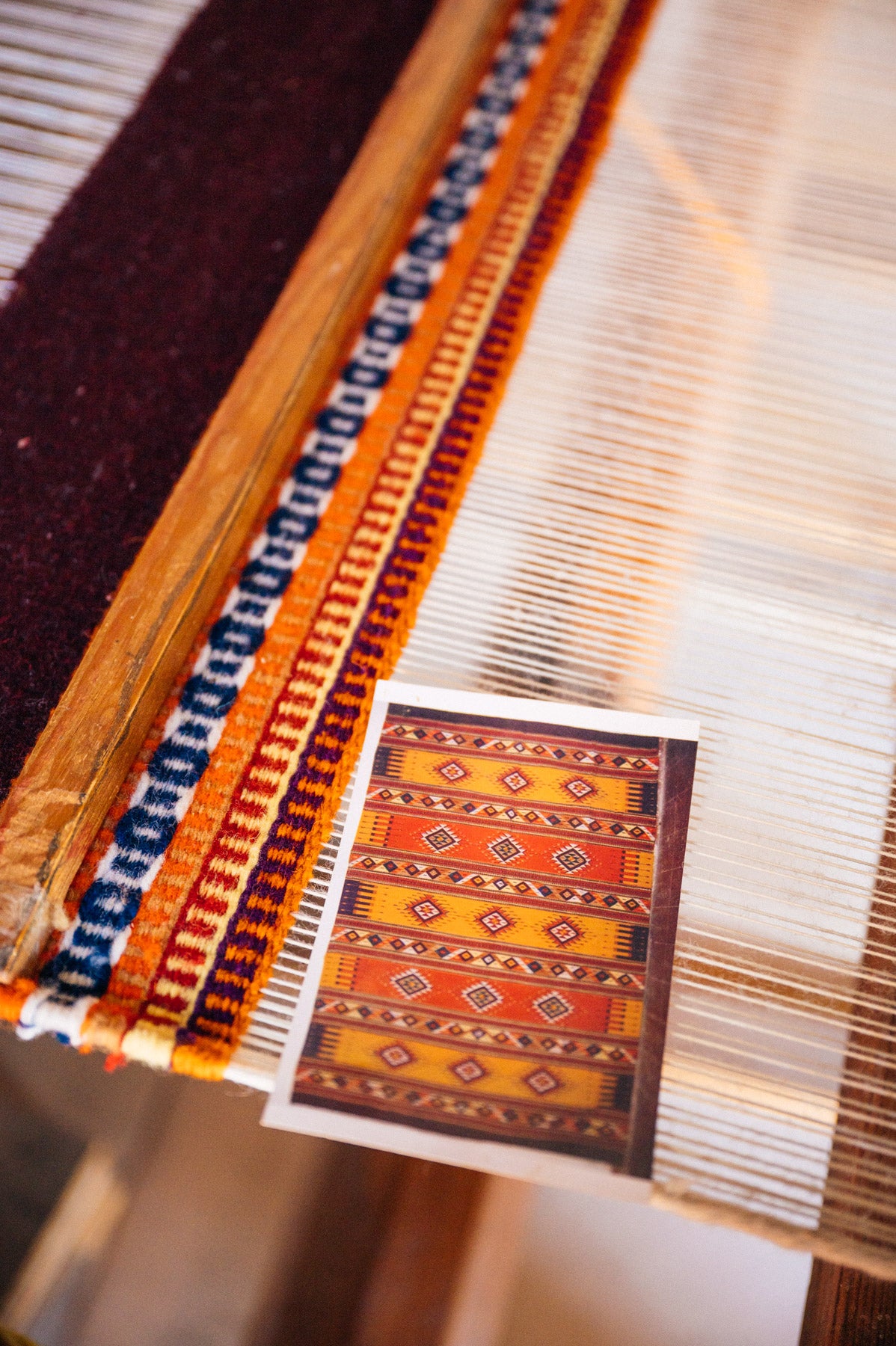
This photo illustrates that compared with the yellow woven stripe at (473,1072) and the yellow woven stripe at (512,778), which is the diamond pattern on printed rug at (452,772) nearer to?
the yellow woven stripe at (512,778)

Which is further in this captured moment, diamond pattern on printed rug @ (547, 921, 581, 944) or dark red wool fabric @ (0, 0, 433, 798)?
dark red wool fabric @ (0, 0, 433, 798)

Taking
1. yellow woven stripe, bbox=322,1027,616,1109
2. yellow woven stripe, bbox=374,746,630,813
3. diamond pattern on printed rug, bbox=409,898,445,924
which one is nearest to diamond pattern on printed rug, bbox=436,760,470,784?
yellow woven stripe, bbox=374,746,630,813

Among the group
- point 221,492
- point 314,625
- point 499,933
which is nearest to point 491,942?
point 499,933

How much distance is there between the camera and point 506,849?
684 mm

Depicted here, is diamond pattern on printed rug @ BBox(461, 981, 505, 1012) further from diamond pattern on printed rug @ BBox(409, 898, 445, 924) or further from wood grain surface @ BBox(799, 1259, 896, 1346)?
wood grain surface @ BBox(799, 1259, 896, 1346)

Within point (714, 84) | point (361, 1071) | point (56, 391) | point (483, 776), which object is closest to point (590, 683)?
point (483, 776)

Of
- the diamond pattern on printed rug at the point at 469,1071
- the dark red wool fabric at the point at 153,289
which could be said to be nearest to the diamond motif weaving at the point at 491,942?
the diamond pattern on printed rug at the point at 469,1071

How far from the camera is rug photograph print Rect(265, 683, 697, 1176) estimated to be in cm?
60

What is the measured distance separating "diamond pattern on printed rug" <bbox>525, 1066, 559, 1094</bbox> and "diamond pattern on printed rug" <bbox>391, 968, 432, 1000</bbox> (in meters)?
0.10

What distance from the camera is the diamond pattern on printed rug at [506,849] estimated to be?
68cm

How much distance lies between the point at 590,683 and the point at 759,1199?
0.40 m

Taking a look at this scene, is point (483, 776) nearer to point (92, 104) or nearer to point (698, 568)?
point (698, 568)

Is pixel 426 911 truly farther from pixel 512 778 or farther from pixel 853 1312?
pixel 853 1312

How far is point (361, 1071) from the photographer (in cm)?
62
